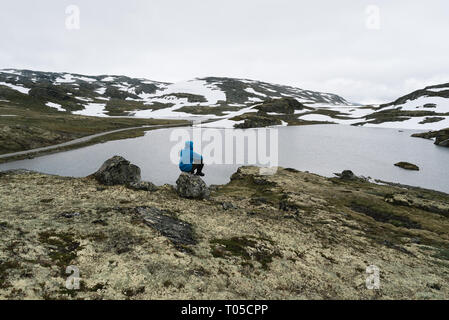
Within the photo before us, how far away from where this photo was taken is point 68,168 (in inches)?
1784

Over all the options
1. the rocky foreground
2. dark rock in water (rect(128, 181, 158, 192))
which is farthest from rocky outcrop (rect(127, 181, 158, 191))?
the rocky foreground

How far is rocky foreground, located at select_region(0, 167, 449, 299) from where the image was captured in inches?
417

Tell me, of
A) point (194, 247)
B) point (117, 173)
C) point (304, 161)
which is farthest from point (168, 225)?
point (304, 161)

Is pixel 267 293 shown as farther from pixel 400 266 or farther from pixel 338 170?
pixel 338 170

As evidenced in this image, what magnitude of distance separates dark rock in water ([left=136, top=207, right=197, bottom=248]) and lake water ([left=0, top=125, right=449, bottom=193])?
70.0 ft

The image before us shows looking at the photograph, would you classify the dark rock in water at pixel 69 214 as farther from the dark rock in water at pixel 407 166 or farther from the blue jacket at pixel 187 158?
the dark rock in water at pixel 407 166

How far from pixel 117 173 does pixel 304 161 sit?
4875 cm

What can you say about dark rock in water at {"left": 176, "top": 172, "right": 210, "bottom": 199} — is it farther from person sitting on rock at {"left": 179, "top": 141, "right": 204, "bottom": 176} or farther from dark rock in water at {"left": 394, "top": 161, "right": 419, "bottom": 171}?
dark rock in water at {"left": 394, "top": 161, "right": 419, "bottom": 171}

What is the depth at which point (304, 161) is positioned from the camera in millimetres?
61406

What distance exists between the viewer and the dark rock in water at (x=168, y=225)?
49.1 ft

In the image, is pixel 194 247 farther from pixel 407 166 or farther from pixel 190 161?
pixel 407 166

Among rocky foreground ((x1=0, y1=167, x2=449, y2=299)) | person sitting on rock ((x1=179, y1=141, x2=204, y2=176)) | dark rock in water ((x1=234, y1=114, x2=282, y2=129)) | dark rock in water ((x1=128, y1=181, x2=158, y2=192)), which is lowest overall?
rocky foreground ((x1=0, y1=167, x2=449, y2=299))

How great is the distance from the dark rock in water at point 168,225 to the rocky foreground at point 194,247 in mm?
71

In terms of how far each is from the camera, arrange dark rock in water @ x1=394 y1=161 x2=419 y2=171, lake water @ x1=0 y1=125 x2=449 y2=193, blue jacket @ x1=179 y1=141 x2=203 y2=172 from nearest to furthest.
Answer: blue jacket @ x1=179 y1=141 x2=203 y2=172 → lake water @ x1=0 y1=125 x2=449 y2=193 → dark rock in water @ x1=394 y1=161 x2=419 y2=171
